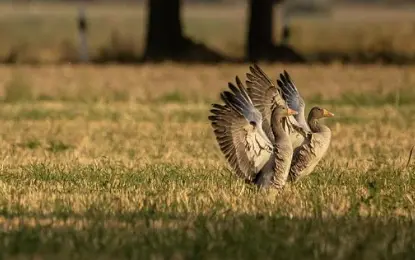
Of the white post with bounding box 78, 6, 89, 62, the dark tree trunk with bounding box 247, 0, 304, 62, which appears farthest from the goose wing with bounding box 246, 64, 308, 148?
the dark tree trunk with bounding box 247, 0, 304, 62

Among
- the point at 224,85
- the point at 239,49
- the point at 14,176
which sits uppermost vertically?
the point at 14,176

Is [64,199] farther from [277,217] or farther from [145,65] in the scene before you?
[145,65]

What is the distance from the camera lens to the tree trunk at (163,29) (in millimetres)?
35094

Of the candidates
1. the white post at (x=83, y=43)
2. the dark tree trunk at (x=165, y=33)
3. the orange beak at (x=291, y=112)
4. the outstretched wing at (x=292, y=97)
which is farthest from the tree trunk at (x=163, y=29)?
the orange beak at (x=291, y=112)

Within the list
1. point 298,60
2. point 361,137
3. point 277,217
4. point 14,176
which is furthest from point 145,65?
point 277,217

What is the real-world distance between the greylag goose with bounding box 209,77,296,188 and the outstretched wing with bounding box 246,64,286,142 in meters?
0.49

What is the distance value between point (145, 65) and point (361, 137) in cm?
1484

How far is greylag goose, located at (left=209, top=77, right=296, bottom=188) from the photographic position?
37.8 feet

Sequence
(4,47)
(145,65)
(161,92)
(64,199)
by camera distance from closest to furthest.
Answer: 1. (64,199)
2. (161,92)
3. (145,65)
4. (4,47)

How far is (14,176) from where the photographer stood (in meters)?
12.6

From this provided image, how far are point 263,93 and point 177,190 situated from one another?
1485 millimetres

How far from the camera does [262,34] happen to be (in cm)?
3616

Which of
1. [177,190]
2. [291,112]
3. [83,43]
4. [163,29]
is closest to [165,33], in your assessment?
[163,29]

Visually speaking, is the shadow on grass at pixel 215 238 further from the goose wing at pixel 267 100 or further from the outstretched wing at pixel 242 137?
the goose wing at pixel 267 100
